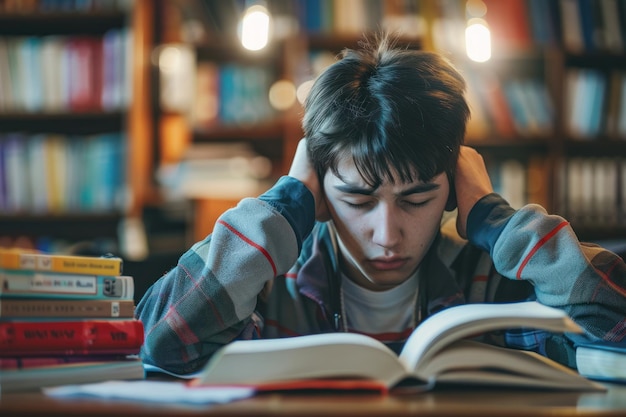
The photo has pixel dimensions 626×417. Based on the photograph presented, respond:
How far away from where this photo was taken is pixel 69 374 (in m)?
0.77

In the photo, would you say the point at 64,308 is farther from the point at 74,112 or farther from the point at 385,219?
the point at 74,112

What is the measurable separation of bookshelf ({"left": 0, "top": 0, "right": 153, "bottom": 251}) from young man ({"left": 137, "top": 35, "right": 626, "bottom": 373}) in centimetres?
171

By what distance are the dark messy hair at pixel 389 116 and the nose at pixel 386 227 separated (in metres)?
0.05

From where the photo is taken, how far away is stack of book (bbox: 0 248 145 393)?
755mm

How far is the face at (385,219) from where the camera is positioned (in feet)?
3.50

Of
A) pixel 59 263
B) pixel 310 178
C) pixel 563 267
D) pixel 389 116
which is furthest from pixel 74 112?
pixel 563 267

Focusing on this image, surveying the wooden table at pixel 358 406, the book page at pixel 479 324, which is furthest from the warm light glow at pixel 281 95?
the wooden table at pixel 358 406

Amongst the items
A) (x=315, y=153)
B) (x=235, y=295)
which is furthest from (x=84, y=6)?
(x=235, y=295)

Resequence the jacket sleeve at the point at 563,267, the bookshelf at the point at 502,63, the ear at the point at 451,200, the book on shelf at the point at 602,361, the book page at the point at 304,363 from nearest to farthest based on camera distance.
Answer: the book page at the point at 304,363
the book on shelf at the point at 602,361
the jacket sleeve at the point at 563,267
the ear at the point at 451,200
the bookshelf at the point at 502,63

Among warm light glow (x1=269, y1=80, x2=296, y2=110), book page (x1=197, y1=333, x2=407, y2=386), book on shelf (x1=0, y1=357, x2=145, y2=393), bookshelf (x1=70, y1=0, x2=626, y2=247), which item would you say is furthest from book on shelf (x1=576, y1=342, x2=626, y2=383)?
warm light glow (x1=269, y1=80, x2=296, y2=110)

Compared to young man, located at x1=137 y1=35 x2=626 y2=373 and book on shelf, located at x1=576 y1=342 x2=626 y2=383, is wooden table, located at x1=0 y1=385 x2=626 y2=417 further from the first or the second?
young man, located at x1=137 y1=35 x2=626 y2=373

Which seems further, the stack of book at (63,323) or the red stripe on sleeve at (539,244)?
the red stripe on sleeve at (539,244)

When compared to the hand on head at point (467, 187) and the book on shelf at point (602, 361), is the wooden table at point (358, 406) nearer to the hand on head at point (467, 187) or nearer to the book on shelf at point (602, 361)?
the book on shelf at point (602, 361)

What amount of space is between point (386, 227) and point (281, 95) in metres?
1.83
